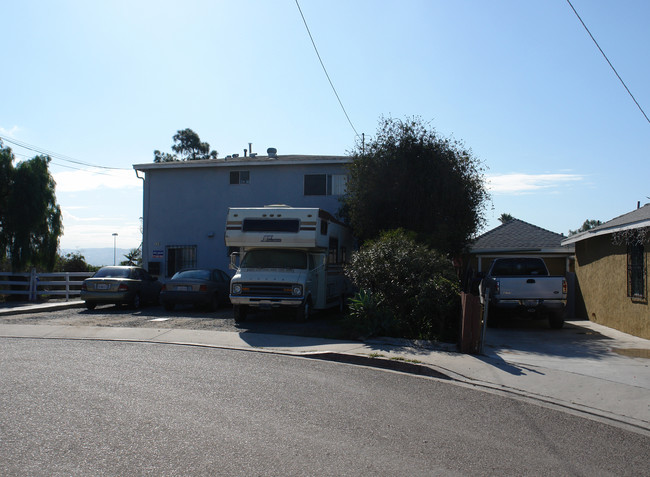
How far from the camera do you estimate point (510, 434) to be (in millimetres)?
5684

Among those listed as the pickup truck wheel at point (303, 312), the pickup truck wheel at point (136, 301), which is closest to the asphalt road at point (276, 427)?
the pickup truck wheel at point (303, 312)

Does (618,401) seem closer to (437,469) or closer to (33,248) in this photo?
(437,469)

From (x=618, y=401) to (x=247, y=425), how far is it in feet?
15.5

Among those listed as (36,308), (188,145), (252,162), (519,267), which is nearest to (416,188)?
(519,267)

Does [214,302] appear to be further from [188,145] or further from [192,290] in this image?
[188,145]

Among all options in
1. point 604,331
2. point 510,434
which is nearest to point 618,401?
point 510,434

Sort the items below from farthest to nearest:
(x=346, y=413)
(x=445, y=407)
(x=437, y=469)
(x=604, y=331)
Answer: (x=604, y=331) < (x=445, y=407) < (x=346, y=413) < (x=437, y=469)

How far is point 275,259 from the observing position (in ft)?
48.6

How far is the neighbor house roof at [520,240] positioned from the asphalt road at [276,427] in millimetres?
15664

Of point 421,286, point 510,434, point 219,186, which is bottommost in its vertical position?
point 510,434

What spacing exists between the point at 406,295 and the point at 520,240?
14.0m

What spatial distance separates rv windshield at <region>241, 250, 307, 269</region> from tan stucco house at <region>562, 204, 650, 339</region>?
7.82m

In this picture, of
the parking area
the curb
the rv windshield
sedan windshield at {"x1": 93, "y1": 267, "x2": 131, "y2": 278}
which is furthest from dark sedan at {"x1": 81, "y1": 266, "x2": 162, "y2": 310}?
the rv windshield

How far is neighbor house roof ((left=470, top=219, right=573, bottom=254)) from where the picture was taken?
22.7 m
